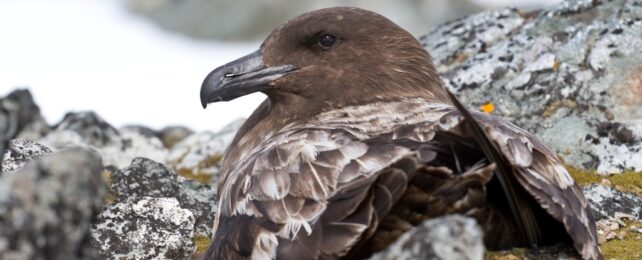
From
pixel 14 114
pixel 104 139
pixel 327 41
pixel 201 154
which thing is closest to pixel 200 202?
pixel 327 41

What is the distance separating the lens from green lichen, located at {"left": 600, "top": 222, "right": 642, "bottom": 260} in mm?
5250

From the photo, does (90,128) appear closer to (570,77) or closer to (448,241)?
(570,77)

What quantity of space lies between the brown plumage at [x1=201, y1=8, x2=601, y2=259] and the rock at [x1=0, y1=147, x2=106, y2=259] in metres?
1.22

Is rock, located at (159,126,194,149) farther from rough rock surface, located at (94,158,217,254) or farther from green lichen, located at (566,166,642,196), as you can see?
green lichen, located at (566,166,642,196)

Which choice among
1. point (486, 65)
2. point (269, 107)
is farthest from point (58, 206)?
point (486, 65)

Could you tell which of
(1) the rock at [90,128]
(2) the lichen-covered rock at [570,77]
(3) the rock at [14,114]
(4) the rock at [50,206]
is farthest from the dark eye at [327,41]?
(1) the rock at [90,128]

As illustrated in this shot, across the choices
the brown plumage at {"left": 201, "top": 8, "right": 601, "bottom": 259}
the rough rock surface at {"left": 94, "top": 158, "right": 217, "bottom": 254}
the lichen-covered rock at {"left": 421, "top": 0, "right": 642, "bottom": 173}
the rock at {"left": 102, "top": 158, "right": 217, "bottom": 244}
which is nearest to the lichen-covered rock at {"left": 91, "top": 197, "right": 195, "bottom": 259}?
the rough rock surface at {"left": 94, "top": 158, "right": 217, "bottom": 254}

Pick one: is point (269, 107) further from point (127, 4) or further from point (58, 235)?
point (127, 4)

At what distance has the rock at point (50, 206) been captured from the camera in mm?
2709

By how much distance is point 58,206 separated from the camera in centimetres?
275

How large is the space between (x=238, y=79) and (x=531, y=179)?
75.8 inches

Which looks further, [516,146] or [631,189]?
[631,189]

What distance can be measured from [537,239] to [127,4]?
15104 millimetres

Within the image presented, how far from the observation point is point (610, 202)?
19.3 ft
